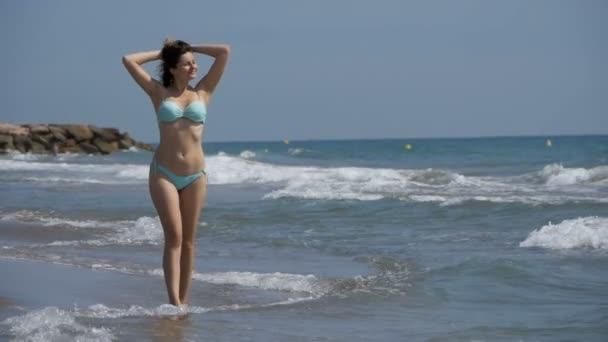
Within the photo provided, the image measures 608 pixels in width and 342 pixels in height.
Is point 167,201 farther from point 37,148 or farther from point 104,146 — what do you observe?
point 104,146

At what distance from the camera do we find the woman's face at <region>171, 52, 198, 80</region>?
6.18 m

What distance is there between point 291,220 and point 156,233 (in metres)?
2.91

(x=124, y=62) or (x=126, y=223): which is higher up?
(x=124, y=62)

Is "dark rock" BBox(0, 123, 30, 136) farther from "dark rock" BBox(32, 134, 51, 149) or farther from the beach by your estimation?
the beach

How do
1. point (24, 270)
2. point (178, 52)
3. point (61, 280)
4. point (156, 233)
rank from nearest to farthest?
point (178, 52)
point (61, 280)
point (24, 270)
point (156, 233)

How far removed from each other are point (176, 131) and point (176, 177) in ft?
0.94

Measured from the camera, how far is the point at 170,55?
6.22 m

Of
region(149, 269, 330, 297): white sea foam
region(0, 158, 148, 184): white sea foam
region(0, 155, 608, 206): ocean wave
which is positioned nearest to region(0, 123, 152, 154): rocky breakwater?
region(0, 158, 148, 184): white sea foam

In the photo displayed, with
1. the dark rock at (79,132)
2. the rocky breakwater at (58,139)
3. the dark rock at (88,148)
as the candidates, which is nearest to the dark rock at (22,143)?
the rocky breakwater at (58,139)

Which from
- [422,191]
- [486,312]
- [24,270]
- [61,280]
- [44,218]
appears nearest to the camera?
[486,312]

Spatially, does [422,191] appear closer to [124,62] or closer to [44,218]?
[44,218]

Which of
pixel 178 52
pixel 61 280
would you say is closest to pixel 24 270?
pixel 61 280

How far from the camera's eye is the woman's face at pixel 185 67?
618cm

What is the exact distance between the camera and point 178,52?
6.21m
